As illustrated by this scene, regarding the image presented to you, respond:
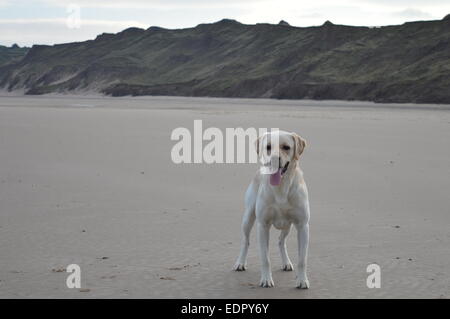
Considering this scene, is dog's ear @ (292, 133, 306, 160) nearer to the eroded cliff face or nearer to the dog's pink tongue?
the dog's pink tongue

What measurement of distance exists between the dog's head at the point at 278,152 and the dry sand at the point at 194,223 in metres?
1.13

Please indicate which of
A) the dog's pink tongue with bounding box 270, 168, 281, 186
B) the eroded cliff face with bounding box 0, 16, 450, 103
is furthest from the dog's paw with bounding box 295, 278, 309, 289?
the eroded cliff face with bounding box 0, 16, 450, 103

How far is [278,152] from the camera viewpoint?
20.8 feet

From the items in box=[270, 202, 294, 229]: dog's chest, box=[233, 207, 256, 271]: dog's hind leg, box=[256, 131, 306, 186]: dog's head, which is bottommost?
box=[233, 207, 256, 271]: dog's hind leg

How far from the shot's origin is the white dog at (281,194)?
6.39 meters

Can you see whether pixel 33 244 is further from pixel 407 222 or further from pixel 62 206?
pixel 407 222

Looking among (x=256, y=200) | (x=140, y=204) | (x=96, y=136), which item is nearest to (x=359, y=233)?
(x=256, y=200)

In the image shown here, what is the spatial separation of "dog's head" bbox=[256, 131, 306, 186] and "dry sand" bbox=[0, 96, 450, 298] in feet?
3.69

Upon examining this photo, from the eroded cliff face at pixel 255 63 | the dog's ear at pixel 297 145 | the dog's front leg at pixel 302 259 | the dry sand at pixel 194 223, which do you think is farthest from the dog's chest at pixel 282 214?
the eroded cliff face at pixel 255 63

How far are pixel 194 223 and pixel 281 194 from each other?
313 cm

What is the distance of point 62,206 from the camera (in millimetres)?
10586

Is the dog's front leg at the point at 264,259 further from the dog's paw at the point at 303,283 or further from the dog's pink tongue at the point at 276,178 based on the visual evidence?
the dog's pink tongue at the point at 276,178

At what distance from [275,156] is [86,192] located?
242 inches

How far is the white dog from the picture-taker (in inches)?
251
